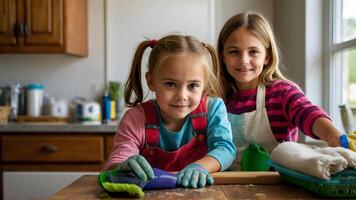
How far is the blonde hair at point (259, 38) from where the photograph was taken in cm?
146

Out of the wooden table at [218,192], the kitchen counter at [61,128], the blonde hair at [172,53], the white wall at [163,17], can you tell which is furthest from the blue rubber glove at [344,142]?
the white wall at [163,17]

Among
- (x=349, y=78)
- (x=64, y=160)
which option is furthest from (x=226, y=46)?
(x=64, y=160)

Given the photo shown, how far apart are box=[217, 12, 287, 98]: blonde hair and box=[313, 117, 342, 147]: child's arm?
35 cm

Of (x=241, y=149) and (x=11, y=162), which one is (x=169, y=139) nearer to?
(x=241, y=149)

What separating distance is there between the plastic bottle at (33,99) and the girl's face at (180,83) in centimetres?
227

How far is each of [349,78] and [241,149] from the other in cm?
120

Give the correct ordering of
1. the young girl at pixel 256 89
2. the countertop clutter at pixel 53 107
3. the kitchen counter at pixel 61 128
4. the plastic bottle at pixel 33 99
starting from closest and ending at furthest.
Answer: the young girl at pixel 256 89 < the kitchen counter at pixel 61 128 < the countertop clutter at pixel 53 107 < the plastic bottle at pixel 33 99

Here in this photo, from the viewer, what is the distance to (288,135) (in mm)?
1435

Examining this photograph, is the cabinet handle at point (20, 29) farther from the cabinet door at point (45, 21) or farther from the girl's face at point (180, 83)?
the girl's face at point (180, 83)

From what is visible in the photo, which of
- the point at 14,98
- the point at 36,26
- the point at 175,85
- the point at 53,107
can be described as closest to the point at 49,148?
the point at 53,107

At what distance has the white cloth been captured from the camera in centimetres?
79

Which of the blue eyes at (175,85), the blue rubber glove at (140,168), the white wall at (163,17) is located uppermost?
the white wall at (163,17)

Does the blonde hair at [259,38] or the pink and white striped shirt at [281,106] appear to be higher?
the blonde hair at [259,38]

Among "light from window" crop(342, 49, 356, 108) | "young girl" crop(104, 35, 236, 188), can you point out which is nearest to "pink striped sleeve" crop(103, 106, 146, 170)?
"young girl" crop(104, 35, 236, 188)
